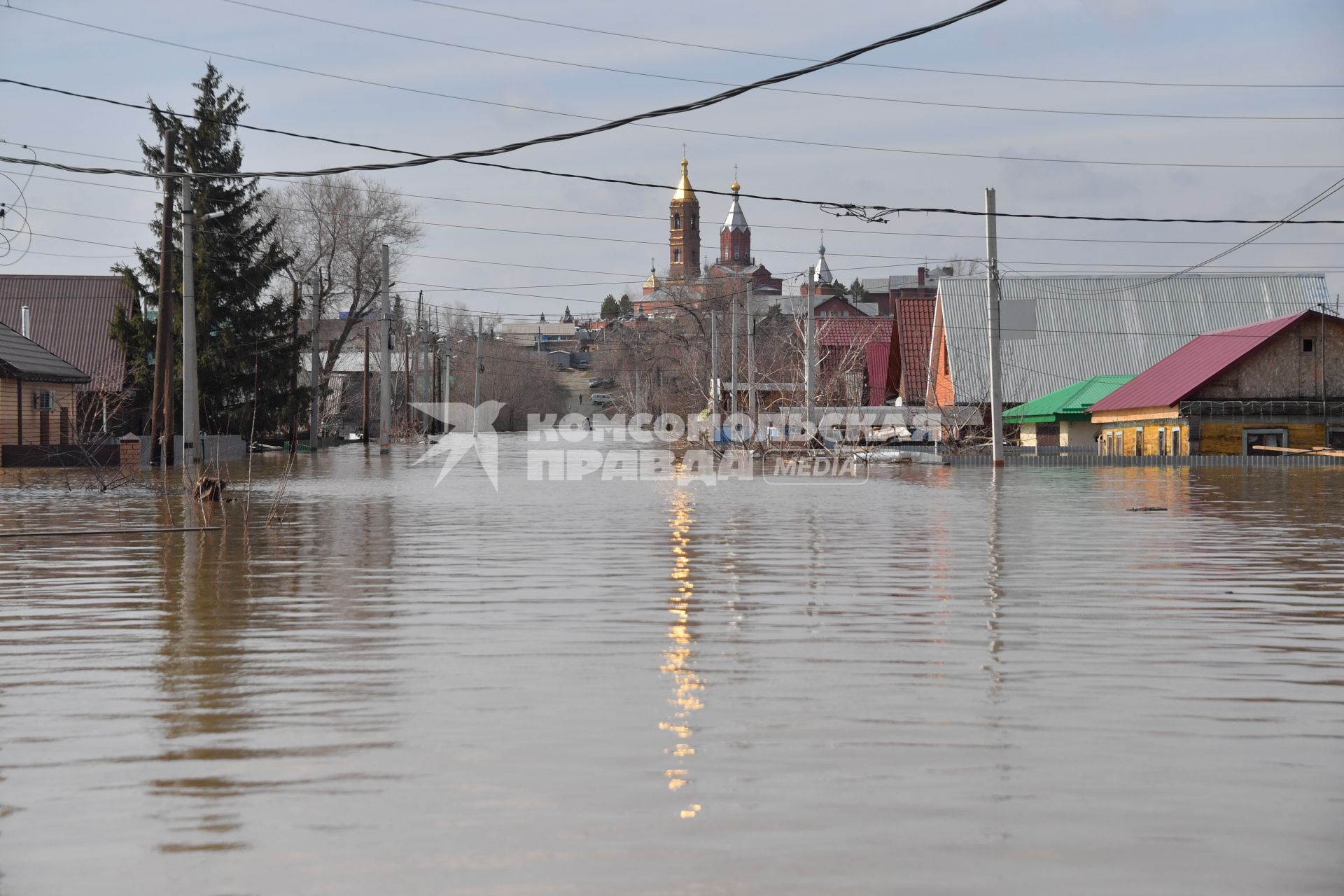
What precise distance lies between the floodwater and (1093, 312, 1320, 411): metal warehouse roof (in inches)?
1329

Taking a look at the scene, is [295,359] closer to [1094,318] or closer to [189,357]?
[189,357]

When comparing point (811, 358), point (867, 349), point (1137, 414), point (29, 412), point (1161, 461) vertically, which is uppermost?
point (867, 349)

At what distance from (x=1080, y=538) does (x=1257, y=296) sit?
62.8m

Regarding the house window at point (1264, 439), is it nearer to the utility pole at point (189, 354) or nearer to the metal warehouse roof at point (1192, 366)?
the metal warehouse roof at point (1192, 366)

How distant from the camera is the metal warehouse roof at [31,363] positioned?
1881 inches

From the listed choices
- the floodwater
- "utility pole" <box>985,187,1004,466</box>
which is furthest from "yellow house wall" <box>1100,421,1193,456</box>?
the floodwater

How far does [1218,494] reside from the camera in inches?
1054

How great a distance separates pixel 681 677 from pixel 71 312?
5970 centimetres

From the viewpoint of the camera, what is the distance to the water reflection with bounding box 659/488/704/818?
5.53 metres

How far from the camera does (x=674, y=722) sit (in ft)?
21.2

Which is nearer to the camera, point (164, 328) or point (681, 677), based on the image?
point (681, 677)

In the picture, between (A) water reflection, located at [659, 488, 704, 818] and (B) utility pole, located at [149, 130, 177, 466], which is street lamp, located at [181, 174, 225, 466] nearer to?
(B) utility pole, located at [149, 130, 177, 466]

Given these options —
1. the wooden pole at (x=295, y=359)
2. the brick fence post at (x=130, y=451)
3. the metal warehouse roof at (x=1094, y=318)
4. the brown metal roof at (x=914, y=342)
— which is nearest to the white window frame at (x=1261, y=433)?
the metal warehouse roof at (x=1094, y=318)

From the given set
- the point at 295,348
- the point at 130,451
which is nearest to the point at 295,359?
the point at 295,348
